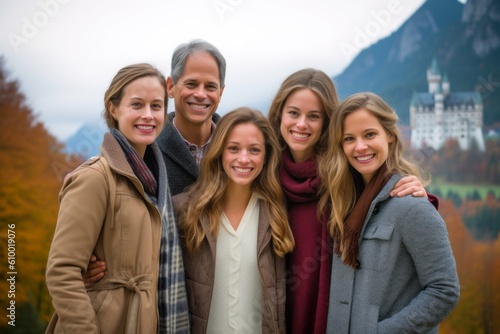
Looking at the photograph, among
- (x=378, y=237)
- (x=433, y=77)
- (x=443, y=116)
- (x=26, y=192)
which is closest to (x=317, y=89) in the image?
(x=378, y=237)

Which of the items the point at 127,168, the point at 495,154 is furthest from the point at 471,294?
the point at 127,168

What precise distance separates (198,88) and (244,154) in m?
0.63

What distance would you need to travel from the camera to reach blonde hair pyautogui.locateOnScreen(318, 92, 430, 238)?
2.23 metres

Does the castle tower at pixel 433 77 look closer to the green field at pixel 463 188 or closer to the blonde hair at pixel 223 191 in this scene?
the green field at pixel 463 188

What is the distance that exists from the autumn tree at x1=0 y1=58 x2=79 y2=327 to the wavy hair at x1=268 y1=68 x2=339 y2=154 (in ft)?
21.3

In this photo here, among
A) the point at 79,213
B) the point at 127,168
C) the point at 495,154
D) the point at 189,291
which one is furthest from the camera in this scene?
the point at 495,154

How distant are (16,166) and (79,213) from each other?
24.2 ft

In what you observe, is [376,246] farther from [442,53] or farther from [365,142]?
[442,53]

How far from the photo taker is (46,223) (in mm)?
8680

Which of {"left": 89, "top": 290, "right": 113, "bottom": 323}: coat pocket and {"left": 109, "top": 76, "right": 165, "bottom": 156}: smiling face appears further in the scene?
{"left": 109, "top": 76, "right": 165, "bottom": 156}: smiling face

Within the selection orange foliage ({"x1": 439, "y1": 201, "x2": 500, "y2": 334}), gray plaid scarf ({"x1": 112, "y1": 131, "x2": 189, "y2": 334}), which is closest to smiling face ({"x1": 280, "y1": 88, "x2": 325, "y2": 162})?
gray plaid scarf ({"x1": 112, "y1": 131, "x2": 189, "y2": 334})

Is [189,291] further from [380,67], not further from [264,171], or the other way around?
[380,67]

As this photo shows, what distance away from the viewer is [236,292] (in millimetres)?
2328

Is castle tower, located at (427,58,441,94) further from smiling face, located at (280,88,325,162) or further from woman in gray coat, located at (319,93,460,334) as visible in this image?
woman in gray coat, located at (319,93,460,334)
